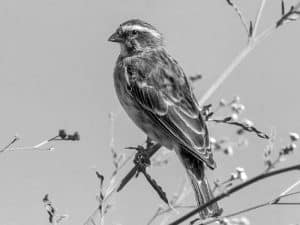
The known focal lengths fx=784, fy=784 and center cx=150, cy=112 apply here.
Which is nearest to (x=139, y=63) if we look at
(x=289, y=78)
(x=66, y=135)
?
(x=289, y=78)

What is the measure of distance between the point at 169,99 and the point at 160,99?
0.06 m

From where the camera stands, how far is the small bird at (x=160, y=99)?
4898 mm

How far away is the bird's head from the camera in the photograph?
6.18 metres

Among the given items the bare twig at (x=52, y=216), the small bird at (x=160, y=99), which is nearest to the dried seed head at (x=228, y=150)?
the bare twig at (x=52, y=216)

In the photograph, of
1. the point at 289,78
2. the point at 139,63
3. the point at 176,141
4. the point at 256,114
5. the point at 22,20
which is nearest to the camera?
the point at 176,141

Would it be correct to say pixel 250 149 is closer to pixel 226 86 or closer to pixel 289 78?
pixel 226 86

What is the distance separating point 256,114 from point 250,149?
0.67 meters

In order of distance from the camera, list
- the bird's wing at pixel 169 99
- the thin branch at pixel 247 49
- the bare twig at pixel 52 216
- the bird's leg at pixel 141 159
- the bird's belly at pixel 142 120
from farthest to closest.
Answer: the bird's belly at pixel 142 120 → the bird's wing at pixel 169 99 → the bird's leg at pixel 141 159 → the thin branch at pixel 247 49 → the bare twig at pixel 52 216

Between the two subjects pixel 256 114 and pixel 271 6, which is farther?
pixel 271 6

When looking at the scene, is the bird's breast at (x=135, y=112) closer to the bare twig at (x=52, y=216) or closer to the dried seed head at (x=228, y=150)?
the dried seed head at (x=228, y=150)

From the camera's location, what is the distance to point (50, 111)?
7.60m

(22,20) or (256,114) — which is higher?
(22,20)

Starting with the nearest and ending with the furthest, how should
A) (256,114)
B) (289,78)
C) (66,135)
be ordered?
(66,135), (256,114), (289,78)

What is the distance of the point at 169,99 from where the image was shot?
18.0 feet
